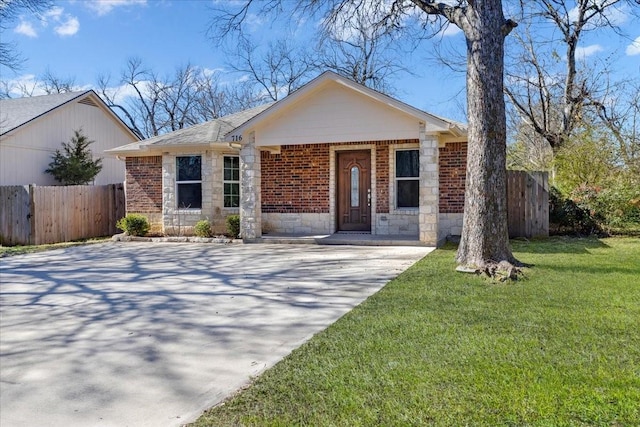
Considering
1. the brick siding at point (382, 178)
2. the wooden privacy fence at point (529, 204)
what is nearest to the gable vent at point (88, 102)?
the brick siding at point (382, 178)

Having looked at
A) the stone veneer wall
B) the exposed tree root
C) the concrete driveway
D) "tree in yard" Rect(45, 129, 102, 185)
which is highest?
"tree in yard" Rect(45, 129, 102, 185)

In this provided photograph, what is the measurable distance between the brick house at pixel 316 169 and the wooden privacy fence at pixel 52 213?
4.57 feet

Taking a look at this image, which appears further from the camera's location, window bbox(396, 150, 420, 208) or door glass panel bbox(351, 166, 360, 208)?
door glass panel bbox(351, 166, 360, 208)

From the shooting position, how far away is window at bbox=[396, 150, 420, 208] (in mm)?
13070

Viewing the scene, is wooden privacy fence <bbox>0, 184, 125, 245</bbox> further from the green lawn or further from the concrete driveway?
the green lawn

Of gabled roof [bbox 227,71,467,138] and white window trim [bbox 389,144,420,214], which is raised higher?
gabled roof [bbox 227,71,467,138]

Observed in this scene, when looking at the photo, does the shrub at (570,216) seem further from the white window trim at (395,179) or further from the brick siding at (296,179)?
the brick siding at (296,179)

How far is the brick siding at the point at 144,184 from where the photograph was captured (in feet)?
49.1

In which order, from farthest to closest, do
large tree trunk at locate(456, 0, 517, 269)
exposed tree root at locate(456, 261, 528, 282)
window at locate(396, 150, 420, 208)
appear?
window at locate(396, 150, 420, 208) → large tree trunk at locate(456, 0, 517, 269) → exposed tree root at locate(456, 261, 528, 282)

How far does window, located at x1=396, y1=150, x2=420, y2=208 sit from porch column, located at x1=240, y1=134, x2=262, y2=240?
3786 mm

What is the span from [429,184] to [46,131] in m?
17.6

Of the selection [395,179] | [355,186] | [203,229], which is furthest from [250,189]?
[395,179]

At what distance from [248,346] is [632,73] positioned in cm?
1904

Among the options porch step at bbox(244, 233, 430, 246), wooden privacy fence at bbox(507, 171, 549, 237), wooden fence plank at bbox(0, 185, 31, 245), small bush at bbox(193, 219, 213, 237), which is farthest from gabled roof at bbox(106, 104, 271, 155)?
wooden privacy fence at bbox(507, 171, 549, 237)
